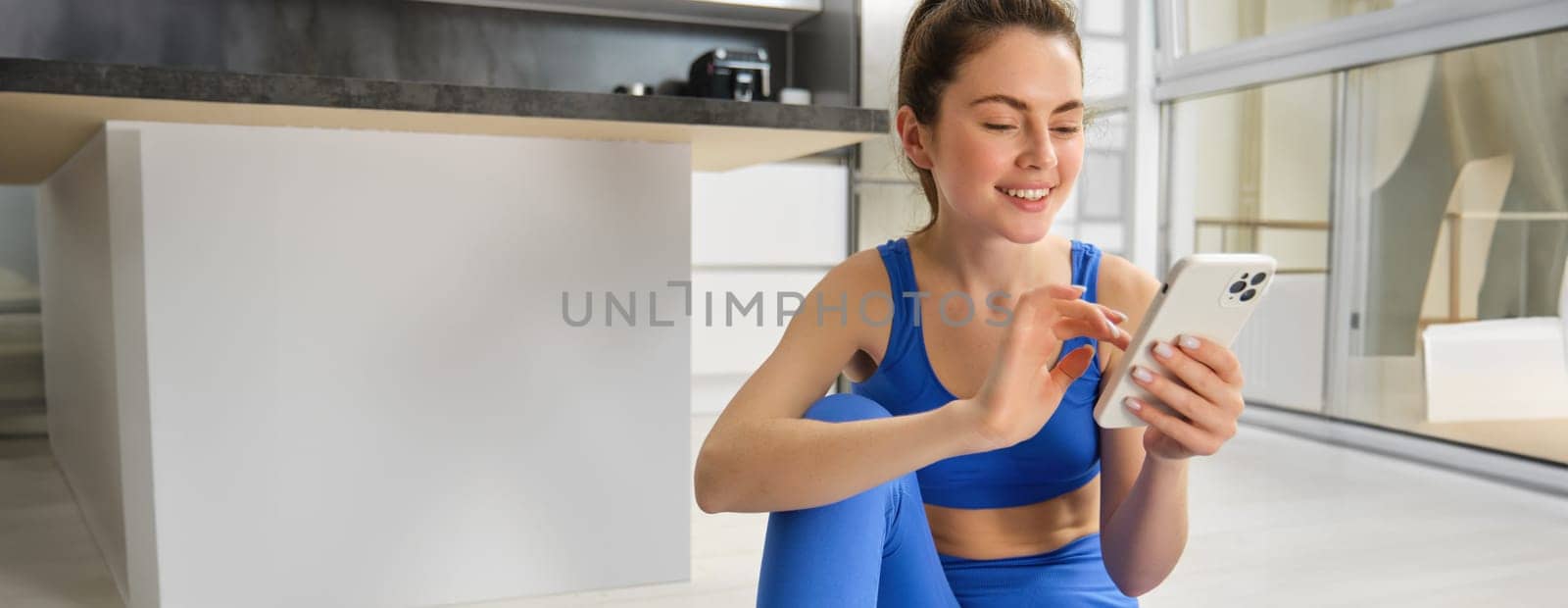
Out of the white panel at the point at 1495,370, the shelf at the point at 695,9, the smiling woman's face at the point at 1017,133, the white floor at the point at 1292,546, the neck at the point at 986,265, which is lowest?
the white floor at the point at 1292,546

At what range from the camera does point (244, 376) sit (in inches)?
63.9

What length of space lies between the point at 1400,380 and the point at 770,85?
8.32 ft

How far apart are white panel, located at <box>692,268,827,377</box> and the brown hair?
2.83m

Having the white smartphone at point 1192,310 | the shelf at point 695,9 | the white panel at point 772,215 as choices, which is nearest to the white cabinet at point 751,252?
the white panel at point 772,215

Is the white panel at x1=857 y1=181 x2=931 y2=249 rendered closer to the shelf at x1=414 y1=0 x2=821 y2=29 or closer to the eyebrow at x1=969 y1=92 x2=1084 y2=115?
the shelf at x1=414 y1=0 x2=821 y2=29

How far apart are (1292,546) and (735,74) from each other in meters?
2.48

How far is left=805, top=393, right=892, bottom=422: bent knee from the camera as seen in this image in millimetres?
911

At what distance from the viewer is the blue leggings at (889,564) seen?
0.86 metres

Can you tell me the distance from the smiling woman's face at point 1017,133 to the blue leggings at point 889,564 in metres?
0.22

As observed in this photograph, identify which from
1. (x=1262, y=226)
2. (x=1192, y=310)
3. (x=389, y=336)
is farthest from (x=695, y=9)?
(x=1192, y=310)

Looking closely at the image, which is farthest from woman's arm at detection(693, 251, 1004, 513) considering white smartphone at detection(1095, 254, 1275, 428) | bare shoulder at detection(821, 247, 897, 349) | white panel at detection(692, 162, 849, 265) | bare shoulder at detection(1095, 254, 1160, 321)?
white panel at detection(692, 162, 849, 265)

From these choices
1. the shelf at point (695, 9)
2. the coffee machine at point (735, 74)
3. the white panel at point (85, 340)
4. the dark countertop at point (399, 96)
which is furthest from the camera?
the shelf at point (695, 9)

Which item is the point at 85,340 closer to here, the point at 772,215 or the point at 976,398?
the point at 772,215

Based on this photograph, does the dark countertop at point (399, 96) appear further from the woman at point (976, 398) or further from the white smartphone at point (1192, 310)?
the white smartphone at point (1192, 310)
